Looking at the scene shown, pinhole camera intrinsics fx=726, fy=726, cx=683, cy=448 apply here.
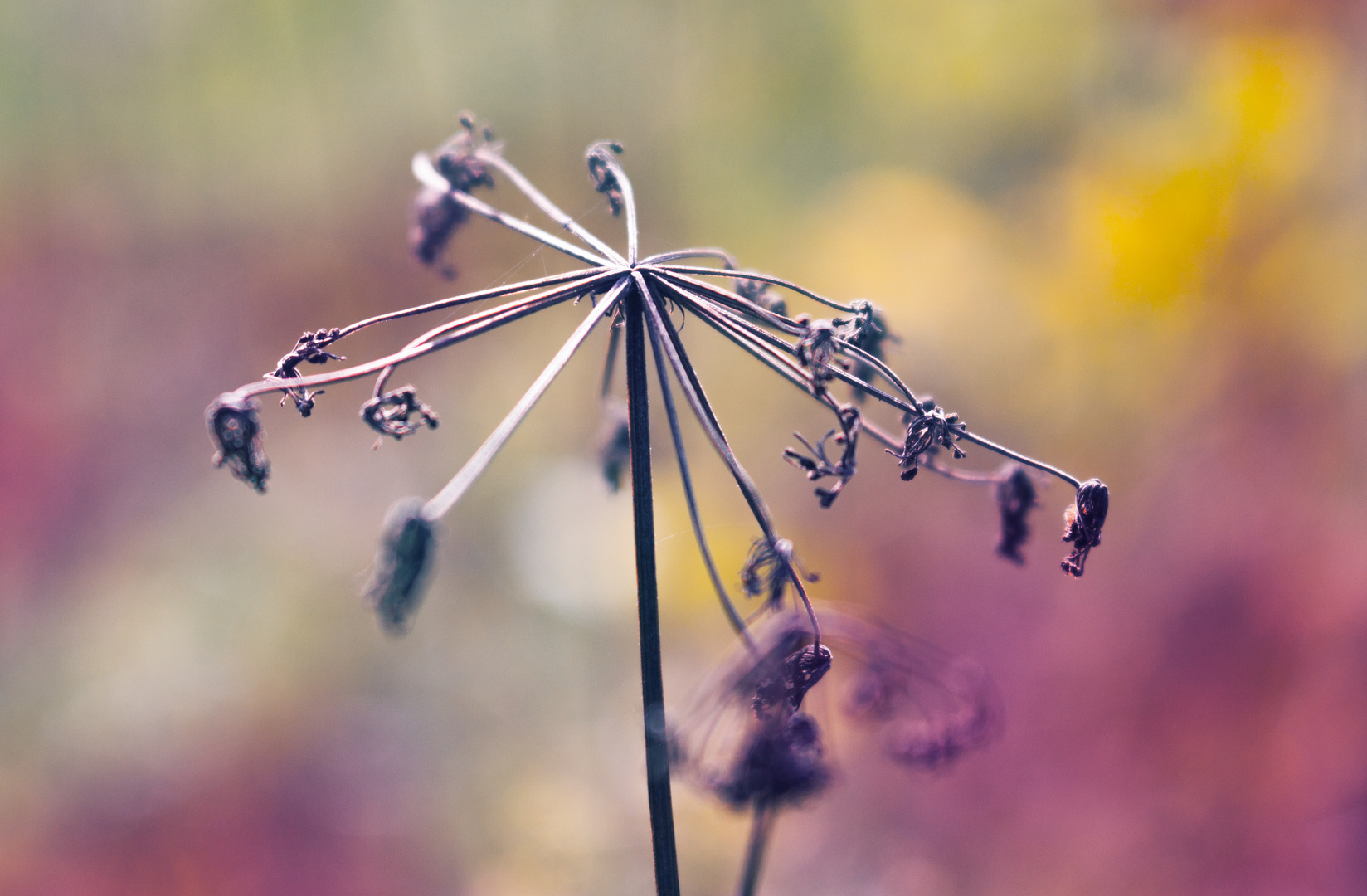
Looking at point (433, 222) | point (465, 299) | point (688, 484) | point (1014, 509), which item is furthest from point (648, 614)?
point (433, 222)

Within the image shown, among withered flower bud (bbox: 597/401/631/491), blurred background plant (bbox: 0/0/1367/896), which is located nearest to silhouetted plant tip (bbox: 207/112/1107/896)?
withered flower bud (bbox: 597/401/631/491)

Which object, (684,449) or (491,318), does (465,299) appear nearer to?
(491,318)

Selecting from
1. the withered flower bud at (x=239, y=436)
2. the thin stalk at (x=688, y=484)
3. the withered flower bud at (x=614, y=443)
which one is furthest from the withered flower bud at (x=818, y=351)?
the withered flower bud at (x=239, y=436)

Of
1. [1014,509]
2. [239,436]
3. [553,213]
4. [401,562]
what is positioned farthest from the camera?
[1014,509]

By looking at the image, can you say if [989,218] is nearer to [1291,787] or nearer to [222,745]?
[1291,787]

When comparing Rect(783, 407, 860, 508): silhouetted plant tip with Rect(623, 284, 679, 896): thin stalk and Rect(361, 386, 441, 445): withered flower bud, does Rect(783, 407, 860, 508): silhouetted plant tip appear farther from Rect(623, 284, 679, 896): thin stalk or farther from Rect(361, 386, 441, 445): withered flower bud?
Rect(361, 386, 441, 445): withered flower bud

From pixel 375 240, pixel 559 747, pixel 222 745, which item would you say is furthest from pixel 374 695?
pixel 375 240

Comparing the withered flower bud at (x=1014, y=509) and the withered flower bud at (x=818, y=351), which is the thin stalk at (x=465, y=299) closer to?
the withered flower bud at (x=818, y=351)
